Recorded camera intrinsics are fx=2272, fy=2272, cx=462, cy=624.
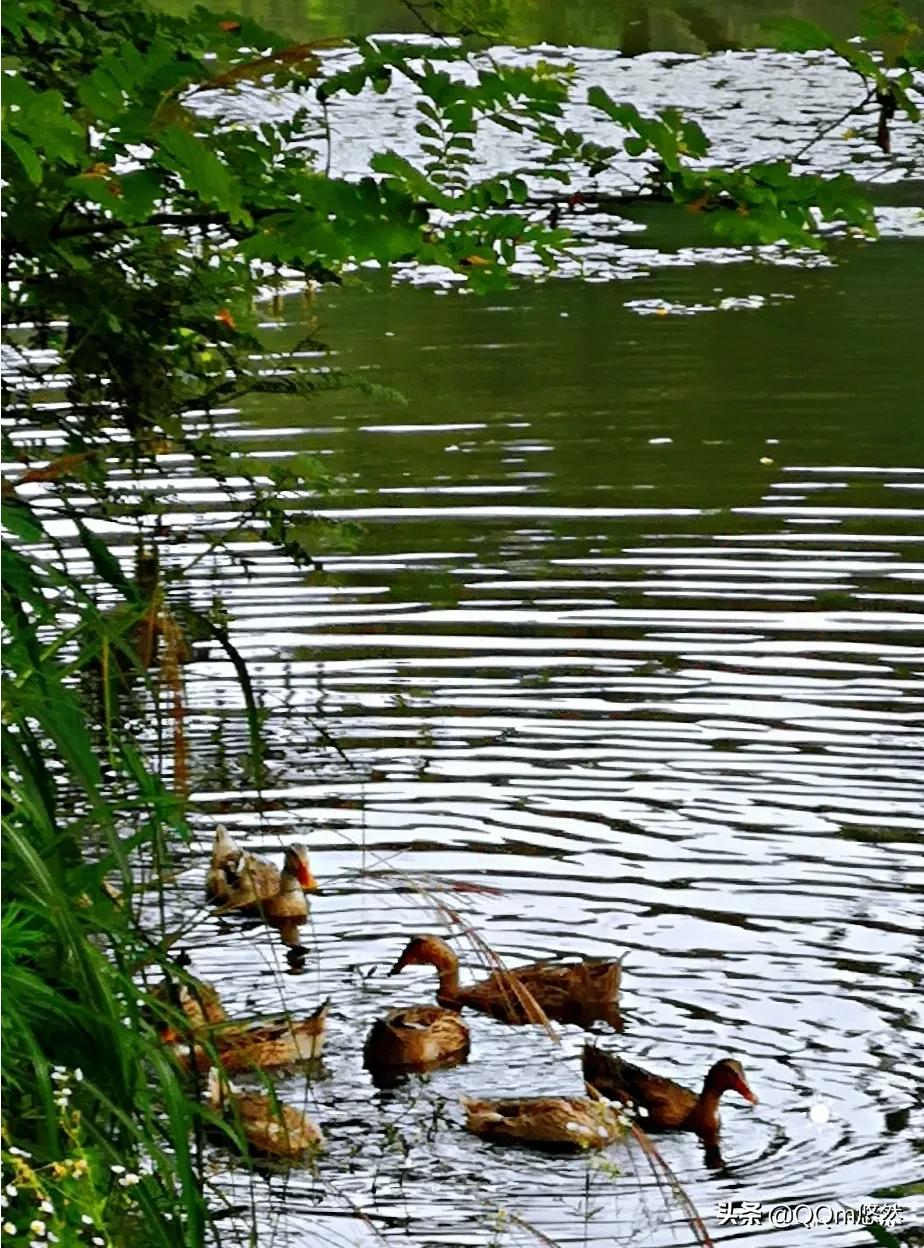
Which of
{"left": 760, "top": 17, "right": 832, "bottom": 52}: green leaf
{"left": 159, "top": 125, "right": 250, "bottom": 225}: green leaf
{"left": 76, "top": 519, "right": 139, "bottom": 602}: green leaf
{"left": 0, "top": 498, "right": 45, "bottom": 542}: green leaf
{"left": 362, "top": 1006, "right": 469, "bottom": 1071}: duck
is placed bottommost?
{"left": 362, "top": 1006, "right": 469, "bottom": 1071}: duck

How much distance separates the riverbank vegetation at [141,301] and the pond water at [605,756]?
2.09 ft

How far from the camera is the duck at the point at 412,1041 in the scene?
6.31m

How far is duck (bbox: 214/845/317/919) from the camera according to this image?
7.04m

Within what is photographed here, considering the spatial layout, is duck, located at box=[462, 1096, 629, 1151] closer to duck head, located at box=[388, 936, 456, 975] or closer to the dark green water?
duck head, located at box=[388, 936, 456, 975]

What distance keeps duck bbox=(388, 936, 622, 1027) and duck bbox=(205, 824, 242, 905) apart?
58 centimetres

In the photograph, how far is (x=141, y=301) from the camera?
4.83 m

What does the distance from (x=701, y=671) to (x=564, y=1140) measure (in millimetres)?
3905

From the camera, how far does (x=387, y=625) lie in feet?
33.9

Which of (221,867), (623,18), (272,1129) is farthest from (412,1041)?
(623,18)

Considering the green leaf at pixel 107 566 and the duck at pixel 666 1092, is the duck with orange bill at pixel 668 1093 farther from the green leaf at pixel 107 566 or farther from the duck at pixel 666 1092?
the green leaf at pixel 107 566

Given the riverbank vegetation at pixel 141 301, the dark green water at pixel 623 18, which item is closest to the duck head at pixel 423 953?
the riverbank vegetation at pixel 141 301

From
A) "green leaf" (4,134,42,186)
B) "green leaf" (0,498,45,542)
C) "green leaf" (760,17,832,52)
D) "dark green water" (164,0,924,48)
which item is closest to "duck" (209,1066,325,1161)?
"green leaf" (0,498,45,542)

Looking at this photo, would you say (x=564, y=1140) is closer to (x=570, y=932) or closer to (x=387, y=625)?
(x=570, y=932)

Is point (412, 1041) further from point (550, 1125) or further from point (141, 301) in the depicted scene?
point (141, 301)
